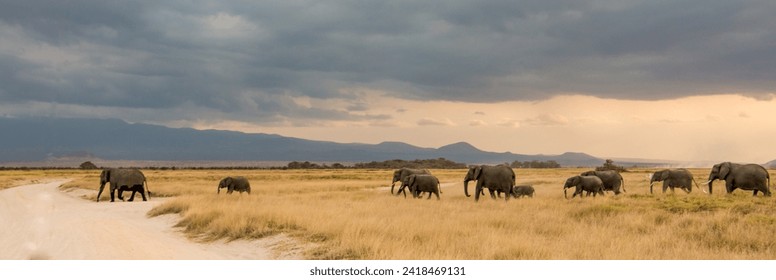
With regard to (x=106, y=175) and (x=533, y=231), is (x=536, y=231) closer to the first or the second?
(x=533, y=231)

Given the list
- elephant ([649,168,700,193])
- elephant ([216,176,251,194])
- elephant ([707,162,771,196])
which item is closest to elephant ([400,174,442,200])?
elephant ([216,176,251,194])

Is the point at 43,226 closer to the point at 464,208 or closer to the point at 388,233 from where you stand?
the point at 388,233

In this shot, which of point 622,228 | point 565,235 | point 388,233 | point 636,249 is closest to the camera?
point 636,249

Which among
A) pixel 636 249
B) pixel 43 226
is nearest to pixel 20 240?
pixel 43 226

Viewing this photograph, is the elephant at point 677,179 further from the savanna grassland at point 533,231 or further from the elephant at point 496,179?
the savanna grassland at point 533,231

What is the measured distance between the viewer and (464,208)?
26.5m

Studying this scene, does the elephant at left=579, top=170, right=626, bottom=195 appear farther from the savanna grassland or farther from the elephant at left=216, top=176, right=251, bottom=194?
the elephant at left=216, top=176, right=251, bottom=194

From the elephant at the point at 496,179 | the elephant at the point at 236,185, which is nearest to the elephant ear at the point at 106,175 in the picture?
the elephant at the point at 236,185

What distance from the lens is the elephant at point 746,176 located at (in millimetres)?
29109

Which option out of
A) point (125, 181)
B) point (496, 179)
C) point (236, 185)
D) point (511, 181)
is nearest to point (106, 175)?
point (125, 181)

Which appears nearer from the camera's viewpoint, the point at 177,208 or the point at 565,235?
the point at 565,235

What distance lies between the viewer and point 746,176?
29453mm

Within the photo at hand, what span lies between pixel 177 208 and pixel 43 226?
16.1 ft

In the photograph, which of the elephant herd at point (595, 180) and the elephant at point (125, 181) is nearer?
the elephant herd at point (595, 180)
